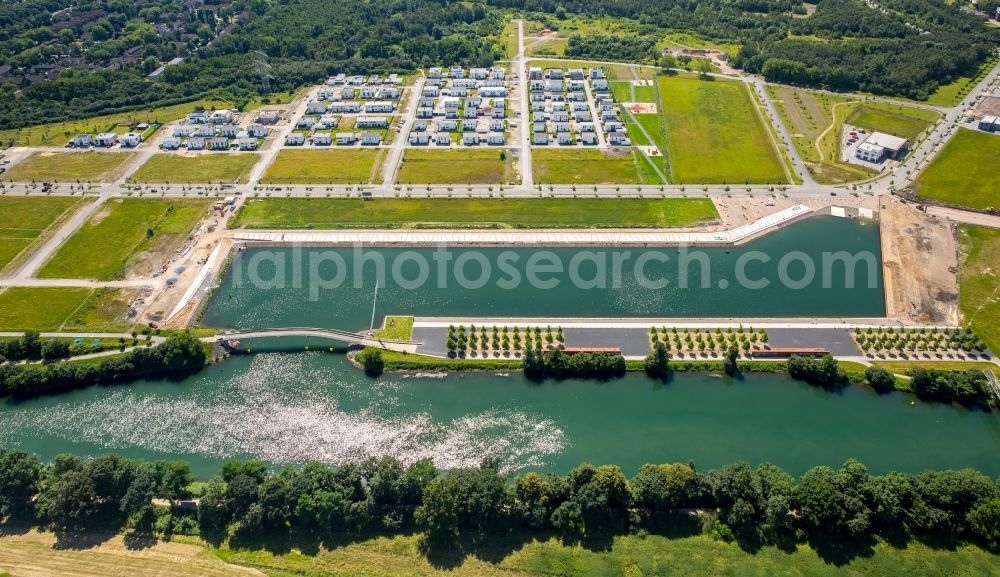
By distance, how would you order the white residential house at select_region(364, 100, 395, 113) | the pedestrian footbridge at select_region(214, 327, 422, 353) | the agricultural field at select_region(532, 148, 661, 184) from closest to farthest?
1. the pedestrian footbridge at select_region(214, 327, 422, 353)
2. the agricultural field at select_region(532, 148, 661, 184)
3. the white residential house at select_region(364, 100, 395, 113)

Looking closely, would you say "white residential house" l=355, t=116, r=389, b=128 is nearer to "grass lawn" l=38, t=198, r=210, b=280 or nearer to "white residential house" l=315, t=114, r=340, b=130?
"white residential house" l=315, t=114, r=340, b=130

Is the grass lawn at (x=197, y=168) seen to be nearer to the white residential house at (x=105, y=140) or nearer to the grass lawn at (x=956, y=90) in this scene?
the white residential house at (x=105, y=140)

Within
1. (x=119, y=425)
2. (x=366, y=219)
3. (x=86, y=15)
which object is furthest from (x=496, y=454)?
(x=86, y=15)

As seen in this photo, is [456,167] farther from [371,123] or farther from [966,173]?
[966,173]

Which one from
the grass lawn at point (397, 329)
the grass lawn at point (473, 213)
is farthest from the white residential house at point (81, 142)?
the grass lawn at point (397, 329)

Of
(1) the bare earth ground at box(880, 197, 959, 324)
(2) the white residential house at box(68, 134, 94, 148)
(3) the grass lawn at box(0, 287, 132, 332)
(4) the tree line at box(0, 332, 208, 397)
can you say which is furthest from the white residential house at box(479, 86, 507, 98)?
(4) the tree line at box(0, 332, 208, 397)
